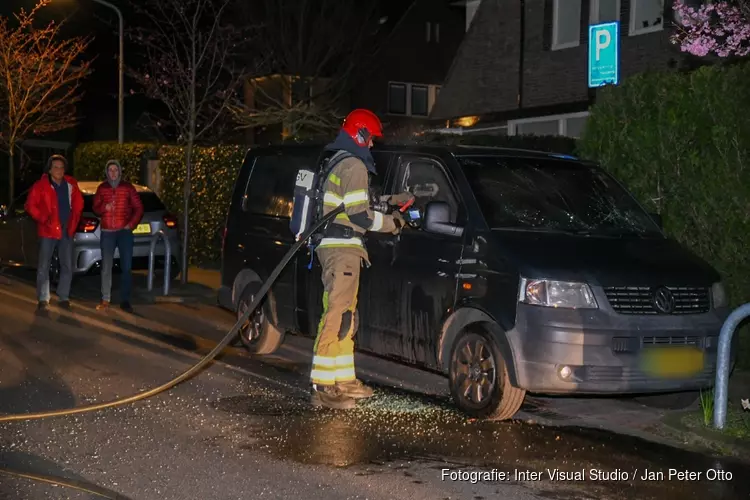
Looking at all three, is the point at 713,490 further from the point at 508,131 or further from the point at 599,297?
the point at 508,131

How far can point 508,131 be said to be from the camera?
2266 centimetres

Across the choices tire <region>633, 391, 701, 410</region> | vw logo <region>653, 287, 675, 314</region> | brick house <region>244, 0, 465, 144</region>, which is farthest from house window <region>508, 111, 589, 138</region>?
brick house <region>244, 0, 465, 144</region>

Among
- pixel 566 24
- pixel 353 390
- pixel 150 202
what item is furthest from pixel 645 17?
pixel 353 390

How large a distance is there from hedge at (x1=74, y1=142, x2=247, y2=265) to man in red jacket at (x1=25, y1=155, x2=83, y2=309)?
3.88m

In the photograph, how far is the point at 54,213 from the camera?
12.4 metres

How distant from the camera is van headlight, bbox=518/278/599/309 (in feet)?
23.0

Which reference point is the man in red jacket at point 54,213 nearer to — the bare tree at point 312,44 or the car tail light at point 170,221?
the car tail light at point 170,221

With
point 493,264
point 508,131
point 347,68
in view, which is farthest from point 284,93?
point 493,264

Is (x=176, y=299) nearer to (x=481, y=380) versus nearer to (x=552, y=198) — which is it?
(x=552, y=198)

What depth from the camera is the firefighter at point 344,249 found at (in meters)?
7.65

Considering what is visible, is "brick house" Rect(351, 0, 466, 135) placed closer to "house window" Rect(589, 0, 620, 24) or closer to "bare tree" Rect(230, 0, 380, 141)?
"bare tree" Rect(230, 0, 380, 141)

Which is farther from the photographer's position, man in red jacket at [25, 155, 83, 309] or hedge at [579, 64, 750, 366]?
man in red jacket at [25, 155, 83, 309]

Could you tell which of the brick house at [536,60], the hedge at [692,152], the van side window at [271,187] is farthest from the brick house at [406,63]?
the hedge at [692,152]

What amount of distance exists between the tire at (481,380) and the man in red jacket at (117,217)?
604 centimetres
